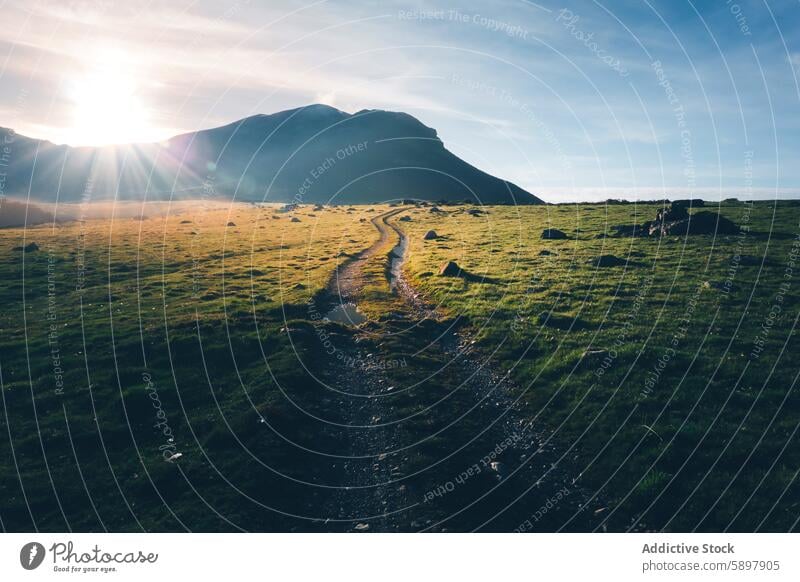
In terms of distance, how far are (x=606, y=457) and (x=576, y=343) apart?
29.9 ft

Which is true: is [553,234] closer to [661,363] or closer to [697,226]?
[697,226]

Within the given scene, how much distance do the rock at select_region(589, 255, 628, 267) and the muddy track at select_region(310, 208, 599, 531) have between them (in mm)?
18734

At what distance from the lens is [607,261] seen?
40.1m

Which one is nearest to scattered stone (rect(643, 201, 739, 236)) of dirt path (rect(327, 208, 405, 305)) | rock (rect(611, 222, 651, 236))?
rock (rect(611, 222, 651, 236))

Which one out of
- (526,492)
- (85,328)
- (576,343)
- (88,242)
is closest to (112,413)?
(85,328)

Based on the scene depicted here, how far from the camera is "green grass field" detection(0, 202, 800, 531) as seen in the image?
563 inches

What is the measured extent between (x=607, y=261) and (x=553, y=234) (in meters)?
16.1

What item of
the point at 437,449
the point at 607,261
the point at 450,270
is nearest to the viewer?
the point at 437,449

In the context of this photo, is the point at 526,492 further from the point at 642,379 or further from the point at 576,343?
the point at 576,343

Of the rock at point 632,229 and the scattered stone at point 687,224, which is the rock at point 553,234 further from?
the scattered stone at point 687,224

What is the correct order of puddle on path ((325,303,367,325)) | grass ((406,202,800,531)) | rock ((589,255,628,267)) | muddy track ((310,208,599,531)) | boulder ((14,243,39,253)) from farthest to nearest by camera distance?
boulder ((14,243,39,253)), rock ((589,255,628,267)), puddle on path ((325,303,367,325)), grass ((406,202,800,531)), muddy track ((310,208,599,531))

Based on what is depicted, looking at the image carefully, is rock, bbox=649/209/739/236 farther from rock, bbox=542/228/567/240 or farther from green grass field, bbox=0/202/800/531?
rock, bbox=542/228/567/240

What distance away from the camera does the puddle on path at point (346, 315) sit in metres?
31.7

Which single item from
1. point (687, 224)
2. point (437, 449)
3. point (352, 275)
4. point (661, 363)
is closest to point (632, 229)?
point (687, 224)
